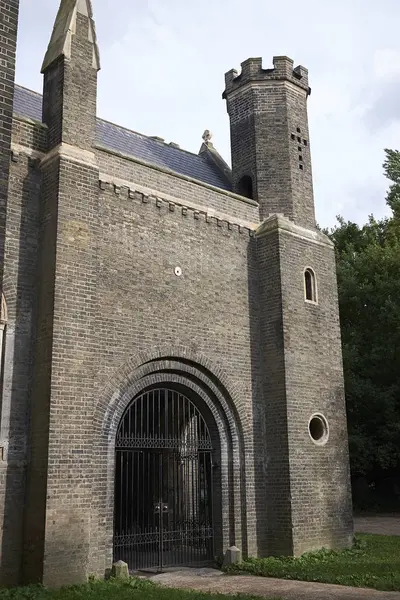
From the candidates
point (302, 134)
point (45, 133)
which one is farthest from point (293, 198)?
point (45, 133)

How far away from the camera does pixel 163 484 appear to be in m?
13.1

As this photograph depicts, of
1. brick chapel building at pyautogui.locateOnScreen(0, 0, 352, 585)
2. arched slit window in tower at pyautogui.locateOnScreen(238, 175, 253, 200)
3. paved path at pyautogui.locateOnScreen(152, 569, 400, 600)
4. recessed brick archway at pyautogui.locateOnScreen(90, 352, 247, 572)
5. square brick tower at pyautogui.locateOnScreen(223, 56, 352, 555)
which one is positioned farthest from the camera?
arched slit window in tower at pyautogui.locateOnScreen(238, 175, 253, 200)

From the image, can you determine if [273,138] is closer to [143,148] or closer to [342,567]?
[143,148]

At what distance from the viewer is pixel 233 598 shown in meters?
8.49

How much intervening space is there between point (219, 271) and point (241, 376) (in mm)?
2372

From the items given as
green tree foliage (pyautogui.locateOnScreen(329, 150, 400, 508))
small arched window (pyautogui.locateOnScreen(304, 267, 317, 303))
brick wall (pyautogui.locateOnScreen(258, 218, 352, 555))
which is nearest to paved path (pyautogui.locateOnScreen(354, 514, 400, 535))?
green tree foliage (pyautogui.locateOnScreen(329, 150, 400, 508))

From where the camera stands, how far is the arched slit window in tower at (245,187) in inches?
635

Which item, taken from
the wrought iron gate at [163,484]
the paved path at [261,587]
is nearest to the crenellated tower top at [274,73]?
the wrought iron gate at [163,484]

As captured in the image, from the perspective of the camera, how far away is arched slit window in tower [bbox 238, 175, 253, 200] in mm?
16141

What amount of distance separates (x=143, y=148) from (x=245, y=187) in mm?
2946

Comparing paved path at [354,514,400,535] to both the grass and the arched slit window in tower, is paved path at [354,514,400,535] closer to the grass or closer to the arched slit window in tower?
the grass

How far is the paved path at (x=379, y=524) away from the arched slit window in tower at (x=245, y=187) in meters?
10.5

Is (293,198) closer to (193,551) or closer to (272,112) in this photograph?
(272,112)

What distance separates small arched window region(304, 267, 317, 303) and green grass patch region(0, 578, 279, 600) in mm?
7697
